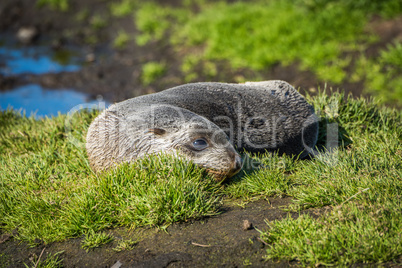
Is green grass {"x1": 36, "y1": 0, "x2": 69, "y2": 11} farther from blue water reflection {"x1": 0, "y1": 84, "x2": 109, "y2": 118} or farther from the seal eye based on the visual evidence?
the seal eye

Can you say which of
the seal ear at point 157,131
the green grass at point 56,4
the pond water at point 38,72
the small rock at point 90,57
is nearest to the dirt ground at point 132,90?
the small rock at point 90,57

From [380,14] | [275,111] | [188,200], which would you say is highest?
[380,14]

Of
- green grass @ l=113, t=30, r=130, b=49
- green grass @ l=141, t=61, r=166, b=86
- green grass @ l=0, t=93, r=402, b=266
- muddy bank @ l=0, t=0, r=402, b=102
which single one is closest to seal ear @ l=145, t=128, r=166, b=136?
green grass @ l=0, t=93, r=402, b=266

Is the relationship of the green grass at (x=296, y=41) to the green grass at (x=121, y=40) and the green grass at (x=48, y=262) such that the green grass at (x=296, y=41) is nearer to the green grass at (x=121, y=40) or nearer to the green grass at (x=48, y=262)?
the green grass at (x=121, y=40)

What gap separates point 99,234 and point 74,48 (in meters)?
11.1

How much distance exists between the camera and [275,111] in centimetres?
487

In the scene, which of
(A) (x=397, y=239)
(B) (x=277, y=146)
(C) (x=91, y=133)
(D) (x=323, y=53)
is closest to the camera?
(A) (x=397, y=239)

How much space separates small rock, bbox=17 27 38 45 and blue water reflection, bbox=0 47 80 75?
518mm

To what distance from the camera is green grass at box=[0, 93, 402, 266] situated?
3.14m

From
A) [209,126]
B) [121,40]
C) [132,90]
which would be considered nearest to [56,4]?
[121,40]

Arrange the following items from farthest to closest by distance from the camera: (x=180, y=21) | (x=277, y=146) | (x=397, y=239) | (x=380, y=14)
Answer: (x=180, y=21) < (x=380, y=14) < (x=277, y=146) < (x=397, y=239)

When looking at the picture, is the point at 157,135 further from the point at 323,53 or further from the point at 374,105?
the point at 323,53

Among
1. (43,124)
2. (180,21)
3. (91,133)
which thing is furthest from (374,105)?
(180,21)

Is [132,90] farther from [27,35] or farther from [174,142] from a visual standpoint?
[174,142]
